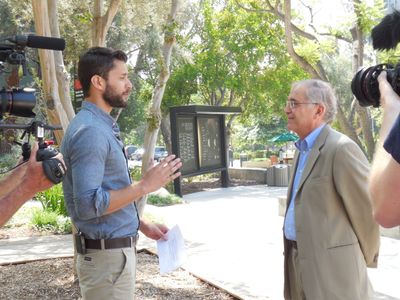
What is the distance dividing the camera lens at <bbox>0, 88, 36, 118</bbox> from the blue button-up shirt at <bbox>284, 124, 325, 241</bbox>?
171 centimetres

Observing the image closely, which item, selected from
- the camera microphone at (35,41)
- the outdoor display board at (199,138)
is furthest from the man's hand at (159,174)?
the outdoor display board at (199,138)

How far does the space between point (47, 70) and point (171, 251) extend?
8.41 feet

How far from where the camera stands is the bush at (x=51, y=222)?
29.0ft

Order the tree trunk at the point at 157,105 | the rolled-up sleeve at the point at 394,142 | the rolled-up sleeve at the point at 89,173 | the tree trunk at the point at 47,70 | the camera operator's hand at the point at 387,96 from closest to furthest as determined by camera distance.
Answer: the rolled-up sleeve at the point at 394,142 < the camera operator's hand at the point at 387,96 < the rolled-up sleeve at the point at 89,173 < the tree trunk at the point at 47,70 < the tree trunk at the point at 157,105

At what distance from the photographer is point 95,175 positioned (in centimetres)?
244

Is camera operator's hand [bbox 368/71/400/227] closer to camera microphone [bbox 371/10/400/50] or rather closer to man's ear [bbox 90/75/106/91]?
camera microphone [bbox 371/10/400/50]

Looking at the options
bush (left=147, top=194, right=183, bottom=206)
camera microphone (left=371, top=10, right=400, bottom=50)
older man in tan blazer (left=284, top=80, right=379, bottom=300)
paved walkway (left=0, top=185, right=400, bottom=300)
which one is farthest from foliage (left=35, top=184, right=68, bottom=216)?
camera microphone (left=371, top=10, right=400, bottom=50)

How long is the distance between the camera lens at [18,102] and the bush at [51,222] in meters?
6.96

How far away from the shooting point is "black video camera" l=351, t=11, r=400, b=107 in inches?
67.0

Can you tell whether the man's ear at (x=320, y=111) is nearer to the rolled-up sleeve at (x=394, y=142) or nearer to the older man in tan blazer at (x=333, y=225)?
the older man in tan blazer at (x=333, y=225)

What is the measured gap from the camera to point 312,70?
27.5 feet

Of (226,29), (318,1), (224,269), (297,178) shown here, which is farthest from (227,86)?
(297,178)

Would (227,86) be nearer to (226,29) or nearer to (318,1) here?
(226,29)

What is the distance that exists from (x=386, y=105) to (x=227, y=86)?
19.6 metres
